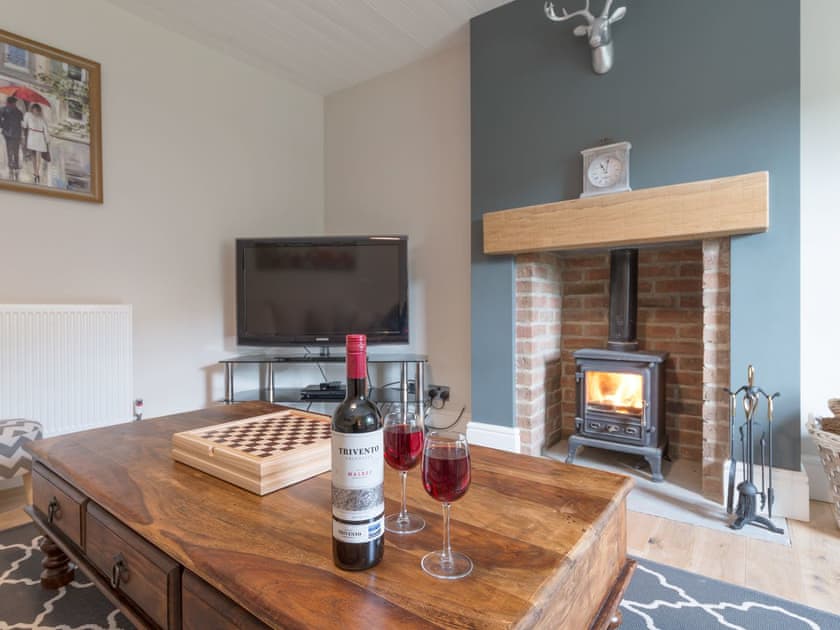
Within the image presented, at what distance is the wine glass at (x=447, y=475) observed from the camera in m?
0.65

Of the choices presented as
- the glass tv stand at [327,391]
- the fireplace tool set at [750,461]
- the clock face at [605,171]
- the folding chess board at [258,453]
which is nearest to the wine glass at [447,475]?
the folding chess board at [258,453]

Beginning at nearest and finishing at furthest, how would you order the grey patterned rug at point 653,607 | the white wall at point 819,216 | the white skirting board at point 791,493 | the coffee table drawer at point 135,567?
the coffee table drawer at point 135,567
the grey patterned rug at point 653,607
the white skirting board at point 791,493
the white wall at point 819,216

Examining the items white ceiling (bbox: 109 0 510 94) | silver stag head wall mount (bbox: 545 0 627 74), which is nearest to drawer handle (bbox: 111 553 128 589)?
silver stag head wall mount (bbox: 545 0 627 74)

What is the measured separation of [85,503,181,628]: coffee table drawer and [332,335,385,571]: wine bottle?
35 cm

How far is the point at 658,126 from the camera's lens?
6.89 ft

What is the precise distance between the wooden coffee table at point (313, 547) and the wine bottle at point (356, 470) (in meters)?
0.05

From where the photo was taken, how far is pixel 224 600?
69 centimetres

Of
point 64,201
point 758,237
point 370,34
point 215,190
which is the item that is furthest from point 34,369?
point 758,237

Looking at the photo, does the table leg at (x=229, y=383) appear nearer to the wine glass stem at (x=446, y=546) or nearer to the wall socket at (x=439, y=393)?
the wall socket at (x=439, y=393)

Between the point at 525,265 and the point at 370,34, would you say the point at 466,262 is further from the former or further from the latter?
the point at 370,34

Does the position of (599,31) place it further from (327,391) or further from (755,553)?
(327,391)

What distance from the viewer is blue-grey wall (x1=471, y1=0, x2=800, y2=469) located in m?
1.84

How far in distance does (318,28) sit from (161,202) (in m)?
1.42

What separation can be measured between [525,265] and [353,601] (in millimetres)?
2140
